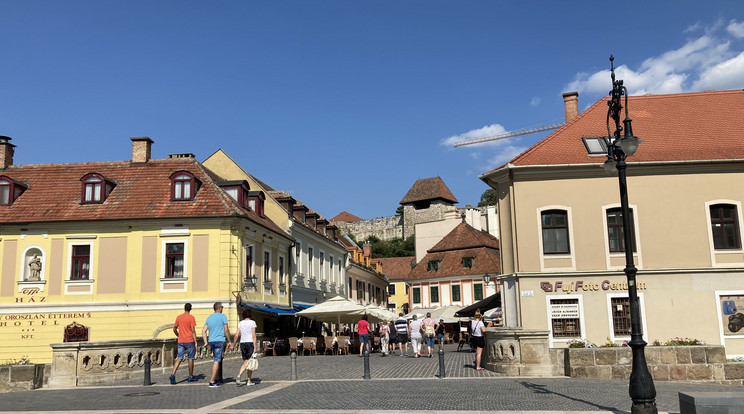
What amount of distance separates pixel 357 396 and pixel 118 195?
70.2 ft

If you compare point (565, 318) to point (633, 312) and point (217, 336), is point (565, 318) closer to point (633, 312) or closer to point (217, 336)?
point (633, 312)

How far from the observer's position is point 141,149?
32.3 m

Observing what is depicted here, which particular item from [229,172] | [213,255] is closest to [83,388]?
A: [213,255]

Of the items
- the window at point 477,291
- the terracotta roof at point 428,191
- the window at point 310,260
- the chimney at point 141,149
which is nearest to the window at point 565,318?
the window at point 310,260

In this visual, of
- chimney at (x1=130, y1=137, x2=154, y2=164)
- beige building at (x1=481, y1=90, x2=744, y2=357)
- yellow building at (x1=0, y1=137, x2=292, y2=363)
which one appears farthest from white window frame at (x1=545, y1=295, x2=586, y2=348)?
chimney at (x1=130, y1=137, x2=154, y2=164)

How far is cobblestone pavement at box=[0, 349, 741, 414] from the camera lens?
1054 centimetres

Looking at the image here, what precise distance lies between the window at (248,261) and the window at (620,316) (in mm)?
15600

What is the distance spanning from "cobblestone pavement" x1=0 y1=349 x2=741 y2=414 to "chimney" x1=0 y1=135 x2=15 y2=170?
21.9m

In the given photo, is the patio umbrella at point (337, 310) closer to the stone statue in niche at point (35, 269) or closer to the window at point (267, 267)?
the window at point (267, 267)

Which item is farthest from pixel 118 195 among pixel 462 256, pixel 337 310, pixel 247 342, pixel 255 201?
pixel 462 256

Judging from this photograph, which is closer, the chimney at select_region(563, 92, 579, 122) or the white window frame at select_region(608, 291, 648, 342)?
the white window frame at select_region(608, 291, 648, 342)

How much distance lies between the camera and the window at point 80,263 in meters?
28.0

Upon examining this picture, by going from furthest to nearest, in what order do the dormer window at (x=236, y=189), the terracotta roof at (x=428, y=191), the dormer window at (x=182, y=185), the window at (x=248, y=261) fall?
the terracotta roof at (x=428, y=191) → the dormer window at (x=236, y=189) → the window at (x=248, y=261) → the dormer window at (x=182, y=185)

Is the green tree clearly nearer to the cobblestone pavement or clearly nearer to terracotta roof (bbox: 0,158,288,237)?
terracotta roof (bbox: 0,158,288,237)
